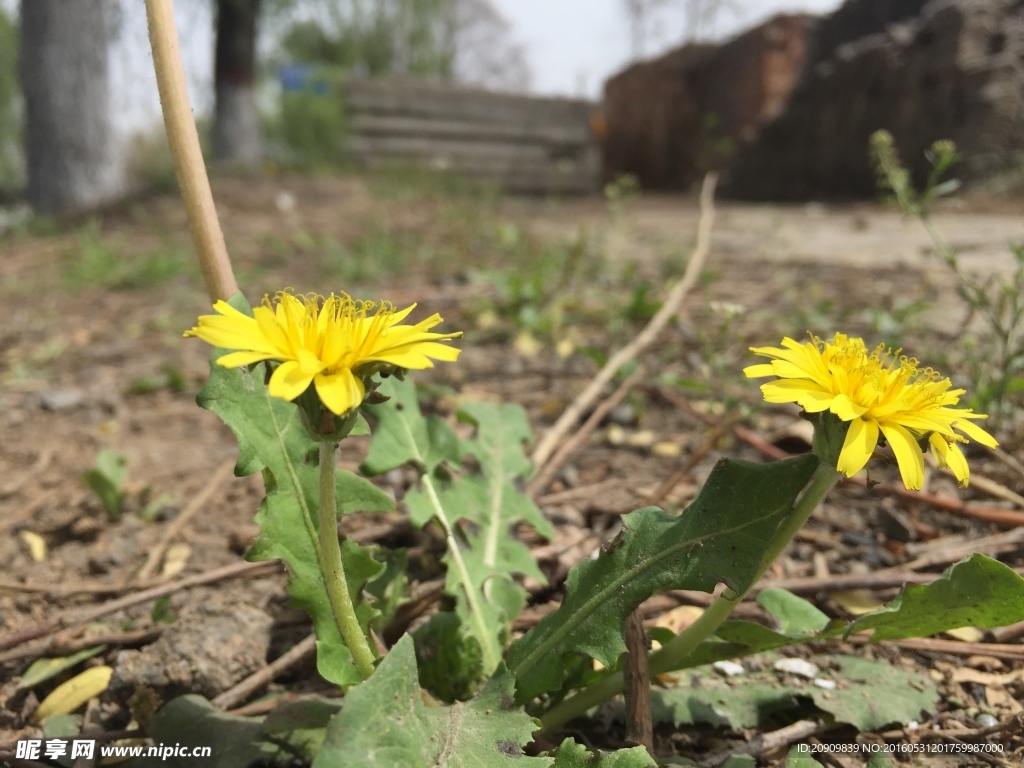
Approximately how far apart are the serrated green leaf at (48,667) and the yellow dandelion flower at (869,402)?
128 cm

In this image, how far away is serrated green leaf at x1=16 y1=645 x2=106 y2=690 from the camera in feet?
4.24

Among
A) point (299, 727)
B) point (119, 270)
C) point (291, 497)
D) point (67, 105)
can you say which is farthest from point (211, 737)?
point (67, 105)

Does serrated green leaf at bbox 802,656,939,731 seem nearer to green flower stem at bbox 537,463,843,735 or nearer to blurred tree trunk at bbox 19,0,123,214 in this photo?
green flower stem at bbox 537,463,843,735

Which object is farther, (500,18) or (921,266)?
(500,18)

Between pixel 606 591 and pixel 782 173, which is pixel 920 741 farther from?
pixel 782 173

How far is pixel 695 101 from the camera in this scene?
11.1 metres

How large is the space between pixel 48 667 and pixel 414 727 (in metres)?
0.84

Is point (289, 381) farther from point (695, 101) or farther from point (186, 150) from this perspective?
point (695, 101)

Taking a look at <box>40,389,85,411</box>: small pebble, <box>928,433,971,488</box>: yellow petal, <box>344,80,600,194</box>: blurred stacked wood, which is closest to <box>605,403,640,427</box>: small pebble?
<box>928,433,971,488</box>: yellow petal

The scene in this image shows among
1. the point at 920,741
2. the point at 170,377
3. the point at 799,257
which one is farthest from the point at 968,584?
the point at 799,257

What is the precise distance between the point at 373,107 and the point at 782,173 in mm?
5912

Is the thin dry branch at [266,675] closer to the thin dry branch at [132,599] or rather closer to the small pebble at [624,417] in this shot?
the thin dry branch at [132,599]

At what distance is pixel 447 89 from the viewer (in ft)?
35.8

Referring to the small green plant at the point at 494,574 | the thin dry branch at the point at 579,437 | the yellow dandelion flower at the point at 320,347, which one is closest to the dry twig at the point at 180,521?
the small green plant at the point at 494,574
